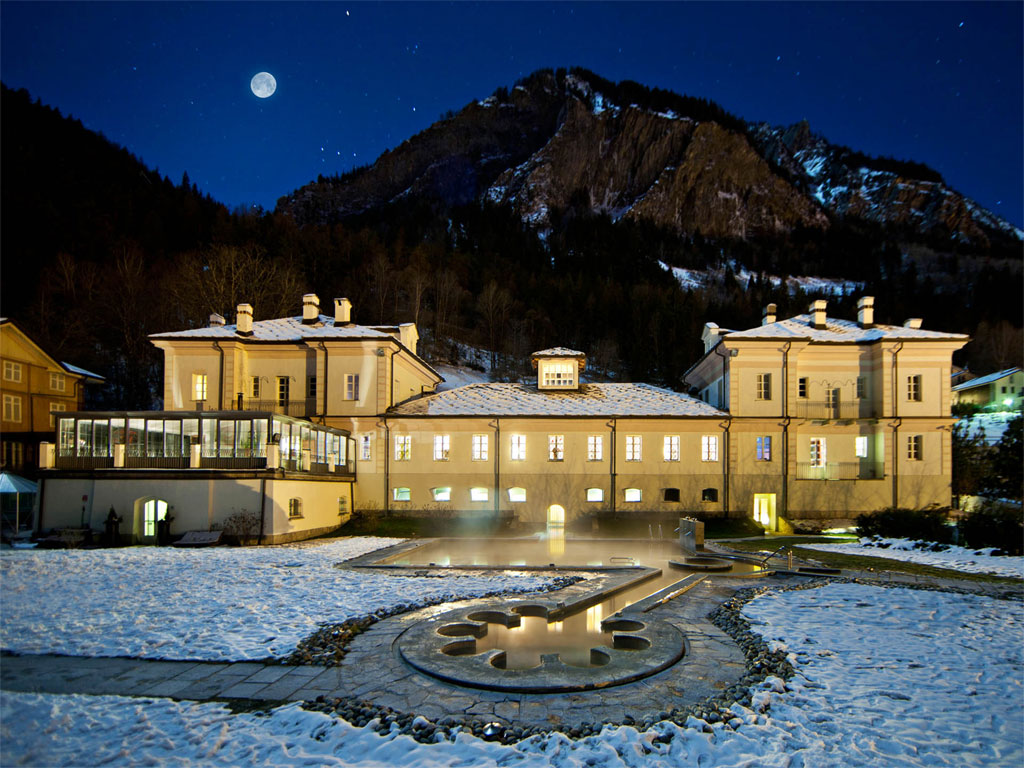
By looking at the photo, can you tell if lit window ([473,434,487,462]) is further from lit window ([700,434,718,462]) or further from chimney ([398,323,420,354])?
lit window ([700,434,718,462])

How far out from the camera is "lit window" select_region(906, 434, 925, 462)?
29812 millimetres

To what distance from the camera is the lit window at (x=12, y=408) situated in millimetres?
36375

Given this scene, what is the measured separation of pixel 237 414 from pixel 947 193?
19940cm

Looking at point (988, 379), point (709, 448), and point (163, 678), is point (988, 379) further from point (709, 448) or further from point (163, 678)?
point (163, 678)

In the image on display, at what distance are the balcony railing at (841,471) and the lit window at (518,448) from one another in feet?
44.6

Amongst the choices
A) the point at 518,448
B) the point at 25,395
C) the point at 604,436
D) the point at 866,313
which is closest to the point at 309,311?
the point at 518,448

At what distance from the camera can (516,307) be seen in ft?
248

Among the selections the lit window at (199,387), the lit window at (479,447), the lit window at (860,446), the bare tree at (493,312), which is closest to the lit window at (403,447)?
the lit window at (479,447)

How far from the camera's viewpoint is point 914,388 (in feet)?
98.6

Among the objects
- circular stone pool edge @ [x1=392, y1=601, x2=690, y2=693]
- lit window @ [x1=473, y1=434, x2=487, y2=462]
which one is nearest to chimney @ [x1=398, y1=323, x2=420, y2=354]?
lit window @ [x1=473, y1=434, x2=487, y2=462]

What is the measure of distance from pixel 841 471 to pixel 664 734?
28.5m

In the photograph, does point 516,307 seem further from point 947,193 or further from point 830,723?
point 947,193

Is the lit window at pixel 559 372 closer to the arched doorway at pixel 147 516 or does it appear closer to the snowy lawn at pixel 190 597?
the snowy lawn at pixel 190 597

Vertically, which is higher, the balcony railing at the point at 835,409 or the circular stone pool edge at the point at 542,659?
the balcony railing at the point at 835,409
